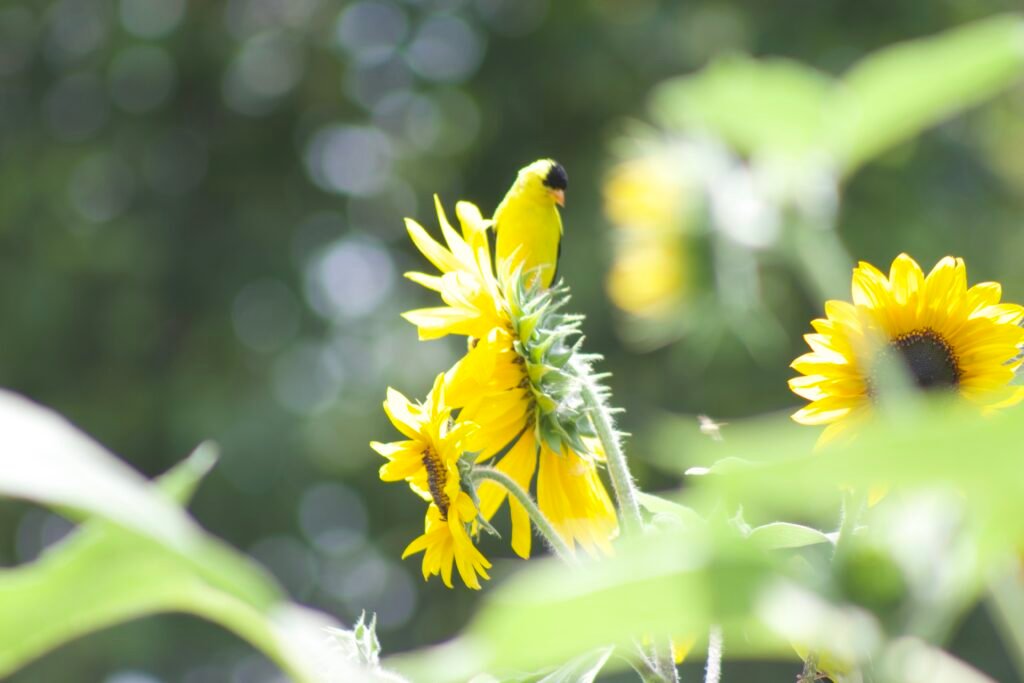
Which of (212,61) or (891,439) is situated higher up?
(891,439)

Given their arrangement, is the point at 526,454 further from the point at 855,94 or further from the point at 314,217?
the point at 314,217

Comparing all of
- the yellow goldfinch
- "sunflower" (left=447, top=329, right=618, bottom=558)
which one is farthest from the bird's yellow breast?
"sunflower" (left=447, top=329, right=618, bottom=558)

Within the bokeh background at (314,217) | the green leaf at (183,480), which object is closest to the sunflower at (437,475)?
the green leaf at (183,480)

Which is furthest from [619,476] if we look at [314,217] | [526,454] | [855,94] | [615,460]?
[314,217]

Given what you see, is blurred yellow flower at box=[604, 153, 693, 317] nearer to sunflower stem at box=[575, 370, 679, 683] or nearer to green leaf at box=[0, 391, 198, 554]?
sunflower stem at box=[575, 370, 679, 683]

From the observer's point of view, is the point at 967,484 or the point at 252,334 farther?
the point at 252,334

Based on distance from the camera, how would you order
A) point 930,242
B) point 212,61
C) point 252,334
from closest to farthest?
1. point 930,242
2. point 252,334
3. point 212,61

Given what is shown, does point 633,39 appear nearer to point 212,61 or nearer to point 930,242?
point 930,242

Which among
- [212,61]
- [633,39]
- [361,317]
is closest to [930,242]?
[633,39]
